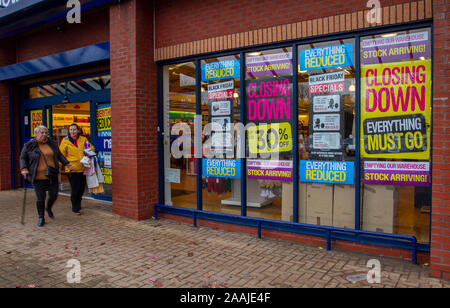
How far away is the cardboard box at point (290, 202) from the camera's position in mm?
5703

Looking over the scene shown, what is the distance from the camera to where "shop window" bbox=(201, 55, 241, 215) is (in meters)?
6.36

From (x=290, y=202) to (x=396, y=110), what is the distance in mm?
2105

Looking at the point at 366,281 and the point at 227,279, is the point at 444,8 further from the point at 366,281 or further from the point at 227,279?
the point at 227,279

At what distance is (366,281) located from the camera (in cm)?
407

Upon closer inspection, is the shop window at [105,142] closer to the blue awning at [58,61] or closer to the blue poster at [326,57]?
the blue awning at [58,61]

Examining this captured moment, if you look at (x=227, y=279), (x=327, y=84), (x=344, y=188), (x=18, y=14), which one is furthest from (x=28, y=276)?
(x=18, y=14)

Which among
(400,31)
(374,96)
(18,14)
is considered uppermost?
(18,14)

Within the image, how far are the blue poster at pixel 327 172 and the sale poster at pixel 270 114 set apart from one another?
43 cm

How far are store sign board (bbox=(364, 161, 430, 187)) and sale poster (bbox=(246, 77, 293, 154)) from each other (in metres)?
1.29

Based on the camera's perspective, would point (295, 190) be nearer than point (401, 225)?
No

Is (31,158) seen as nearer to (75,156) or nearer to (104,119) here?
(75,156)

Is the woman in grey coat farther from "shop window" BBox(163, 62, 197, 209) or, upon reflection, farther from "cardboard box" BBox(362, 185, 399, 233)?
"cardboard box" BBox(362, 185, 399, 233)
